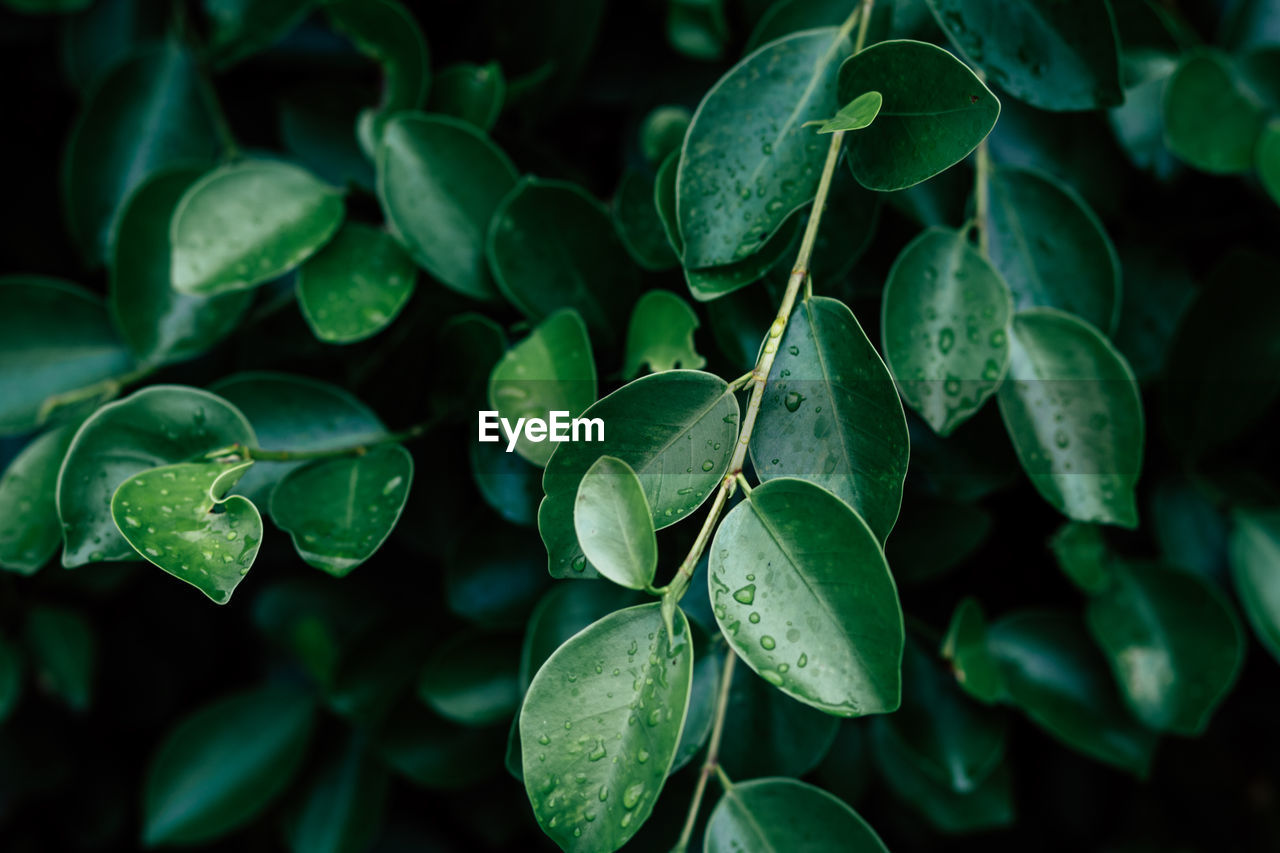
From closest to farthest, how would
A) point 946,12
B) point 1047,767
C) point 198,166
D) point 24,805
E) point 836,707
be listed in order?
point 836,707
point 946,12
point 198,166
point 1047,767
point 24,805

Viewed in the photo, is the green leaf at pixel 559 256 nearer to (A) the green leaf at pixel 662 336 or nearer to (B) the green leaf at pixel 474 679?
(A) the green leaf at pixel 662 336

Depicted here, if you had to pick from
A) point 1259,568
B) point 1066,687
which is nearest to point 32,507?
point 1066,687

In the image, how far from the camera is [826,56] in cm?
46

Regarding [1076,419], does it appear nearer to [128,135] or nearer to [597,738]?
[597,738]

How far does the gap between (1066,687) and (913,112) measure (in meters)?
0.46

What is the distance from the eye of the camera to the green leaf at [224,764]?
0.80 m

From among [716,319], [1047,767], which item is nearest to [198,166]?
[716,319]

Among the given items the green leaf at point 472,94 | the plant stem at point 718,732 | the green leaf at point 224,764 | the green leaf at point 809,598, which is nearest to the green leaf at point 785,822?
the plant stem at point 718,732

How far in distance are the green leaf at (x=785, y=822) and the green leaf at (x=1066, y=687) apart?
23cm

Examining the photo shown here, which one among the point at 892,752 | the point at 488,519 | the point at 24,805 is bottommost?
the point at 24,805

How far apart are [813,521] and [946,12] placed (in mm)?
280

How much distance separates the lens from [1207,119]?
581mm

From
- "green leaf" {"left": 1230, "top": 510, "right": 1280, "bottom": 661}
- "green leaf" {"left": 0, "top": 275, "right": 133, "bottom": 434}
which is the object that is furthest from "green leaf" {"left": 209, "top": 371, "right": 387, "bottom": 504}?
"green leaf" {"left": 1230, "top": 510, "right": 1280, "bottom": 661}

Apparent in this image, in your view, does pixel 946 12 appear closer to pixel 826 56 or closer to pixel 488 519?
pixel 826 56
